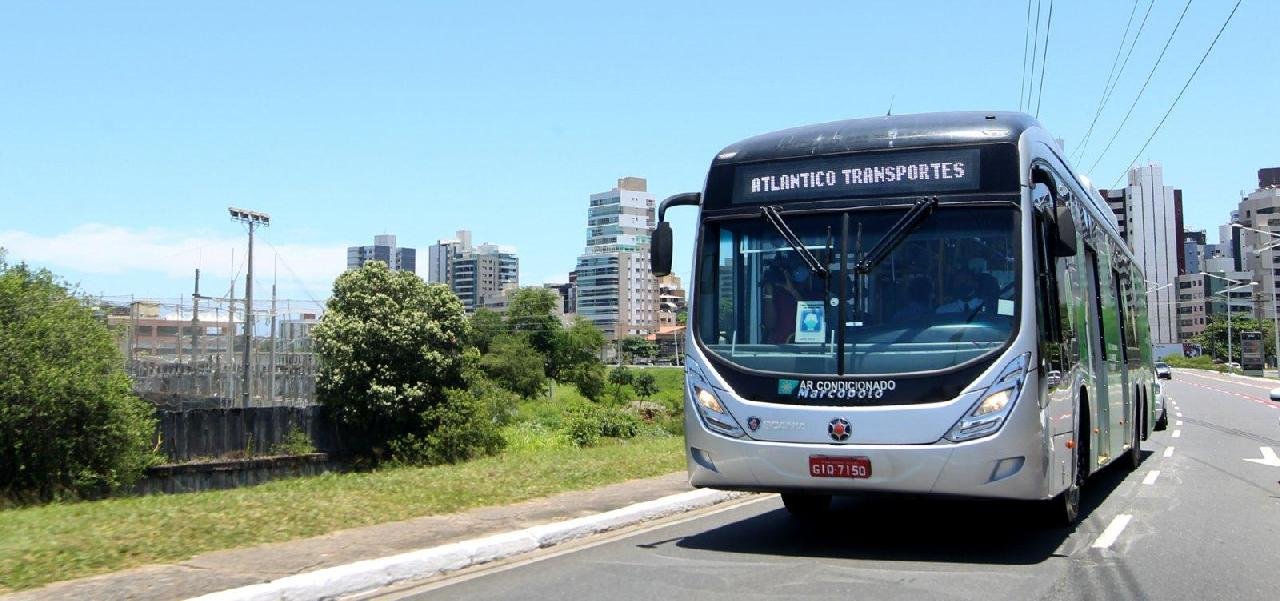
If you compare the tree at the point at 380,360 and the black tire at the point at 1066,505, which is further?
the tree at the point at 380,360

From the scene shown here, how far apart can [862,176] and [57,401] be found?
2694cm

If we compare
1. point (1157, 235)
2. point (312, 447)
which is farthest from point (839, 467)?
point (1157, 235)

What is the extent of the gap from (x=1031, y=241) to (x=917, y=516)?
369 cm

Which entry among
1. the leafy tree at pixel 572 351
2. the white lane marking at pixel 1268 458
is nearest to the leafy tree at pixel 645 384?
the leafy tree at pixel 572 351

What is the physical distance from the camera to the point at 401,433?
46.0 meters

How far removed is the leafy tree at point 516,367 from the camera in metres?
92.5

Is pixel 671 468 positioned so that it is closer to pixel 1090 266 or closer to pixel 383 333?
pixel 1090 266

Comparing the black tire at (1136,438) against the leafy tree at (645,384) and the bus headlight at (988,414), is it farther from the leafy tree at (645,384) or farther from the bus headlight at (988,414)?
the leafy tree at (645,384)

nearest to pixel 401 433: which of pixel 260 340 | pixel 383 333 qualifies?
pixel 383 333

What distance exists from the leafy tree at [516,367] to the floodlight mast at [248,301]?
109ft

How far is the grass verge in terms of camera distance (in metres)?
7.38

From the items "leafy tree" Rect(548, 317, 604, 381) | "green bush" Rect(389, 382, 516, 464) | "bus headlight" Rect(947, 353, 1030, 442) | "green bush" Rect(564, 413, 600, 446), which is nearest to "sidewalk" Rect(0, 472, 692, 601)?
"bus headlight" Rect(947, 353, 1030, 442)

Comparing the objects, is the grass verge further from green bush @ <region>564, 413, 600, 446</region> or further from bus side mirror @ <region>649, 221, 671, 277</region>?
green bush @ <region>564, 413, 600, 446</region>

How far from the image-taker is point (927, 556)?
334 inches
